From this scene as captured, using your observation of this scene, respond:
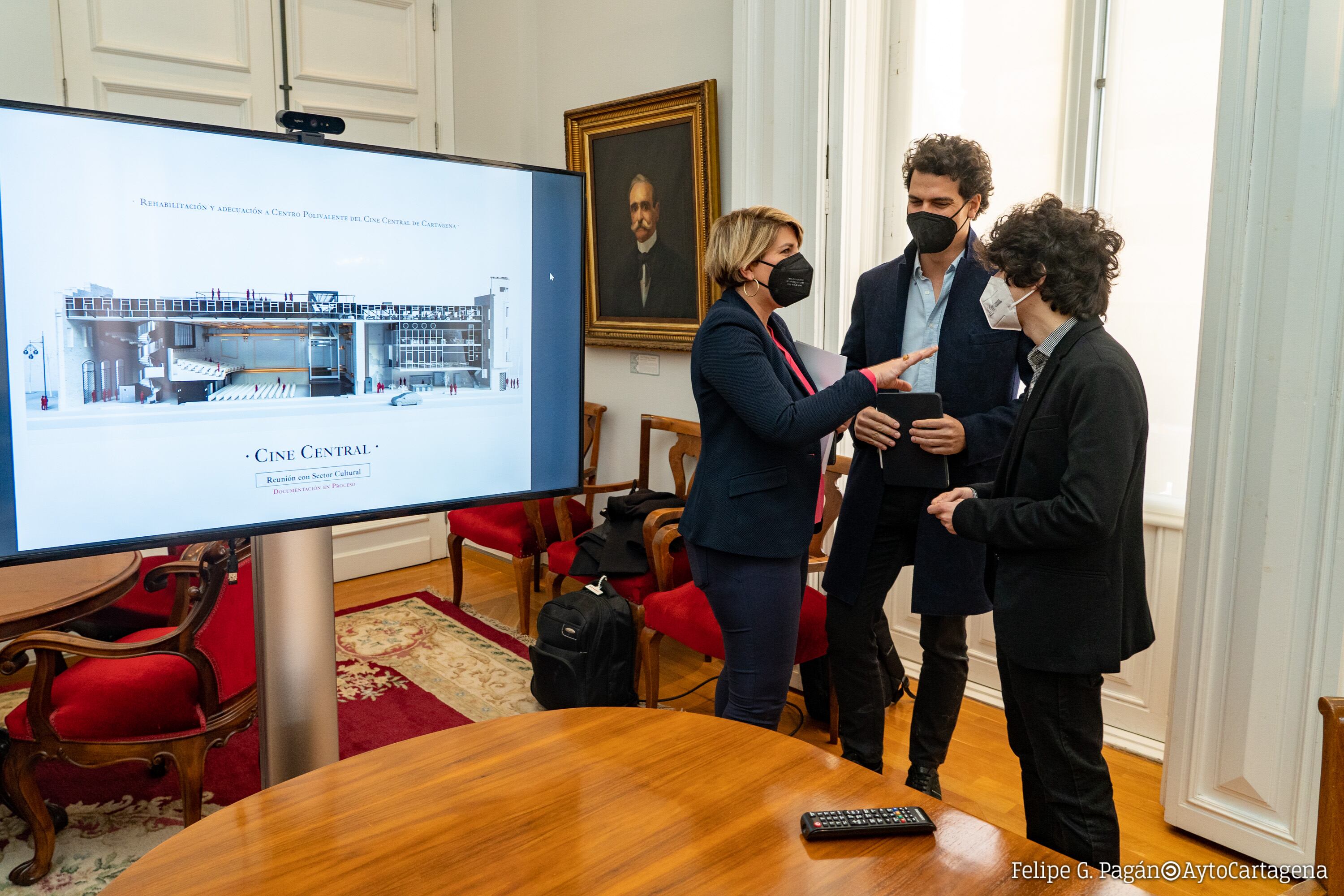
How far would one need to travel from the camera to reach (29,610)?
7.67ft

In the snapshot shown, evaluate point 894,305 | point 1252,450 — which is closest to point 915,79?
point 894,305

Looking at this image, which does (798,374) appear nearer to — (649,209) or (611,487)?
(611,487)

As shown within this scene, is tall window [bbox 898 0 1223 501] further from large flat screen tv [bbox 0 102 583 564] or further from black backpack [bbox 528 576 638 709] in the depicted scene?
large flat screen tv [bbox 0 102 583 564]

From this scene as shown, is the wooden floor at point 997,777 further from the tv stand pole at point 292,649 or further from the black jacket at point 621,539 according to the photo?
the tv stand pole at point 292,649

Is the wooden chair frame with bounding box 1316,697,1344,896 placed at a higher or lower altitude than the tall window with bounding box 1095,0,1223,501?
lower

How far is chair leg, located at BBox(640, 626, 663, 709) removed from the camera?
3125 millimetres

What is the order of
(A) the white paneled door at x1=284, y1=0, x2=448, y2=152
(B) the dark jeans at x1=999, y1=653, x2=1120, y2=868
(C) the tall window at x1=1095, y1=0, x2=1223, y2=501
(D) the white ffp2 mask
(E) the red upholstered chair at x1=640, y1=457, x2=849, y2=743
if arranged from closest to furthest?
(B) the dark jeans at x1=999, y1=653, x2=1120, y2=868, (D) the white ffp2 mask, (C) the tall window at x1=1095, y1=0, x2=1223, y2=501, (E) the red upholstered chair at x1=640, y1=457, x2=849, y2=743, (A) the white paneled door at x1=284, y1=0, x2=448, y2=152

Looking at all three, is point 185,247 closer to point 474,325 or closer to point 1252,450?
point 474,325

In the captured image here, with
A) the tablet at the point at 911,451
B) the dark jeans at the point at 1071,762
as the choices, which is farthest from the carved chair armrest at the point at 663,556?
the dark jeans at the point at 1071,762

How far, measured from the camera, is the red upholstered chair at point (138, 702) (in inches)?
88.3

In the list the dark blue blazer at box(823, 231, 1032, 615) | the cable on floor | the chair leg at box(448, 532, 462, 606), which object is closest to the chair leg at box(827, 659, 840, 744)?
the cable on floor

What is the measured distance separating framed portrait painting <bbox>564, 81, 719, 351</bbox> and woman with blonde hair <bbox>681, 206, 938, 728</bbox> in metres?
1.66

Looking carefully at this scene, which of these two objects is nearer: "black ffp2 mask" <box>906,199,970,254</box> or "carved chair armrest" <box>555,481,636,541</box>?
"black ffp2 mask" <box>906,199,970,254</box>

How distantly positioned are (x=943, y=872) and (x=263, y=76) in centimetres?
490
